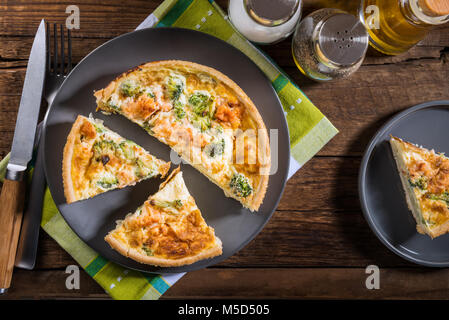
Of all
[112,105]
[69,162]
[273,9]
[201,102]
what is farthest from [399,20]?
[69,162]

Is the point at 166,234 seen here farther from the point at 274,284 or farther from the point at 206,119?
the point at 274,284

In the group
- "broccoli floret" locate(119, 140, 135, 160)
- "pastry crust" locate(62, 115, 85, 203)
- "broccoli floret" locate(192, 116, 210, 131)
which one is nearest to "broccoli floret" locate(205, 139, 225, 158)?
"broccoli floret" locate(192, 116, 210, 131)

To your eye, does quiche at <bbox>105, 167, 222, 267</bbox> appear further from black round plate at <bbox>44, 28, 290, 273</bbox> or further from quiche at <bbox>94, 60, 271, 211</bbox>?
quiche at <bbox>94, 60, 271, 211</bbox>

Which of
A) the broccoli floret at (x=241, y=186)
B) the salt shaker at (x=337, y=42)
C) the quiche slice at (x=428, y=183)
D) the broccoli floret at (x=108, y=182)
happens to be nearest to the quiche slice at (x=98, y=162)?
the broccoli floret at (x=108, y=182)

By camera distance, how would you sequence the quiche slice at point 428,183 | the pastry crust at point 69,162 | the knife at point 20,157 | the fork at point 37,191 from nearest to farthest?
the pastry crust at point 69,162 < the knife at point 20,157 < the fork at point 37,191 < the quiche slice at point 428,183

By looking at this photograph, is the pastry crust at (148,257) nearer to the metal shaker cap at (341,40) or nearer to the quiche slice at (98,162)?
the quiche slice at (98,162)

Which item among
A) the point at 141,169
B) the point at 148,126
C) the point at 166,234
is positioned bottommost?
the point at 166,234
